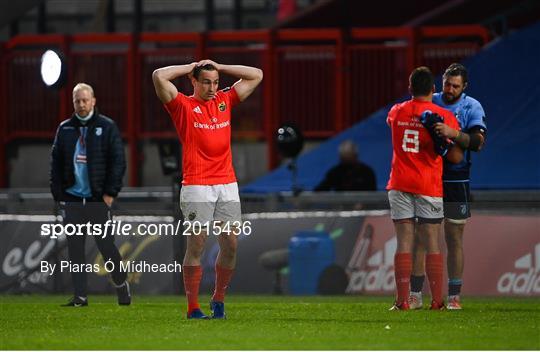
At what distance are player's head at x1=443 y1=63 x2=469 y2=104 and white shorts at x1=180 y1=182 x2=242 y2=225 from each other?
2097 millimetres

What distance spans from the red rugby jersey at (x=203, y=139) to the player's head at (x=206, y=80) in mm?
93

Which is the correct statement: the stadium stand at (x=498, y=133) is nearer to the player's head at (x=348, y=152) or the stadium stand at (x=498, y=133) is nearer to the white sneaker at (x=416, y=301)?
the player's head at (x=348, y=152)

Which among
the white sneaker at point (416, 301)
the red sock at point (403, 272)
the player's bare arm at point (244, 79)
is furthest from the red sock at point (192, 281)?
the white sneaker at point (416, 301)

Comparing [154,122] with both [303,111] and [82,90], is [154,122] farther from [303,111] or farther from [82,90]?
[82,90]

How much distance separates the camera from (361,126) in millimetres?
22594

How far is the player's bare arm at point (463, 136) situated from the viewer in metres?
13.3

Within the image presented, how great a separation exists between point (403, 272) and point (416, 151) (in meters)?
0.99

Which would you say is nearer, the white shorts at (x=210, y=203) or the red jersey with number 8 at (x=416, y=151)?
the white shorts at (x=210, y=203)

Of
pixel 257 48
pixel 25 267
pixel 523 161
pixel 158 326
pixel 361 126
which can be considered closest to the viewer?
pixel 158 326

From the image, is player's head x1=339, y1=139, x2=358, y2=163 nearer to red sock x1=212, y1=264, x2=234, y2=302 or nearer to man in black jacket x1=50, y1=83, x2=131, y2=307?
man in black jacket x1=50, y1=83, x2=131, y2=307

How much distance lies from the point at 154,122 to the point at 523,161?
774 centimetres

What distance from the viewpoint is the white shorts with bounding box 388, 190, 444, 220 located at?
44.5ft

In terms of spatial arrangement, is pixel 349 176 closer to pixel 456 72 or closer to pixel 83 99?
pixel 83 99

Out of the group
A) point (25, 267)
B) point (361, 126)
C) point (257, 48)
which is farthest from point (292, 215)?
point (257, 48)
